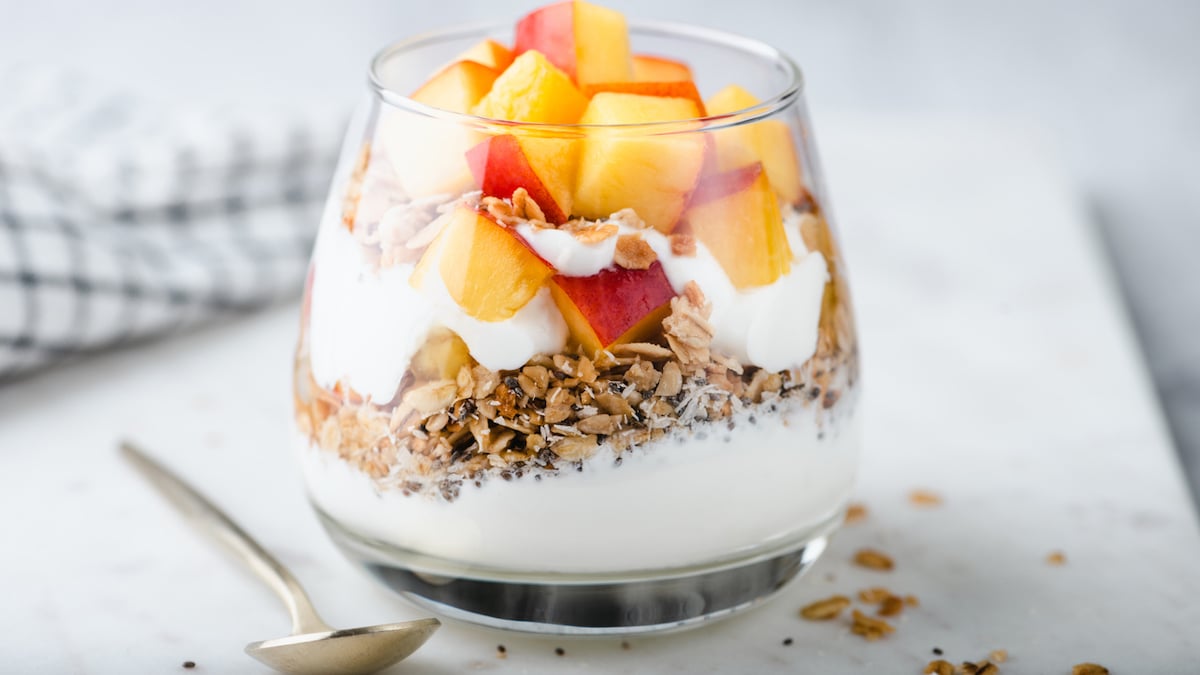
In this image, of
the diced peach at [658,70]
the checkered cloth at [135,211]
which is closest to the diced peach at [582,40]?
the diced peach at [658,70]

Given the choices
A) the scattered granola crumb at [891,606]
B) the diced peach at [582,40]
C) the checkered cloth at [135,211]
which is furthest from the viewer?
the checkered cloth at [135,211]

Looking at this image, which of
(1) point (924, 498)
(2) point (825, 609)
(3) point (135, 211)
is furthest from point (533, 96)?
(3) point (135, 211)

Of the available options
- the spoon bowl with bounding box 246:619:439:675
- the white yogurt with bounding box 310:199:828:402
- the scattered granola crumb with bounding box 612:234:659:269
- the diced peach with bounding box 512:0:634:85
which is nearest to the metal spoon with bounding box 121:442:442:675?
the spoon bowl with bounding box 246:619:439:675

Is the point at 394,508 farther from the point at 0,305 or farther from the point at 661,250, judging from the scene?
the point at 0,305

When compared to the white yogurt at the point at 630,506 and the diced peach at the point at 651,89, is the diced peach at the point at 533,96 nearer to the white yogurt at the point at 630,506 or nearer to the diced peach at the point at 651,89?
the diced peach at the point at 651,89

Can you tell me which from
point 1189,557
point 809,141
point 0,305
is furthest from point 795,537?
point 0,305

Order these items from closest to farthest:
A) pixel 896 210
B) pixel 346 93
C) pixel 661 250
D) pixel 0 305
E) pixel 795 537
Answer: pixel 661 250
pixel 795 537
pixel 0 305
pixel 896 210
pixel 346 93

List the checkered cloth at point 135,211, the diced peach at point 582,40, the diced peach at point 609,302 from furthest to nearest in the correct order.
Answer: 1. the checkered cloth at point 135,211
2. the diced peach at point 582,40
3. the diced peach at point 609,302

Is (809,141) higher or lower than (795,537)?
higher
